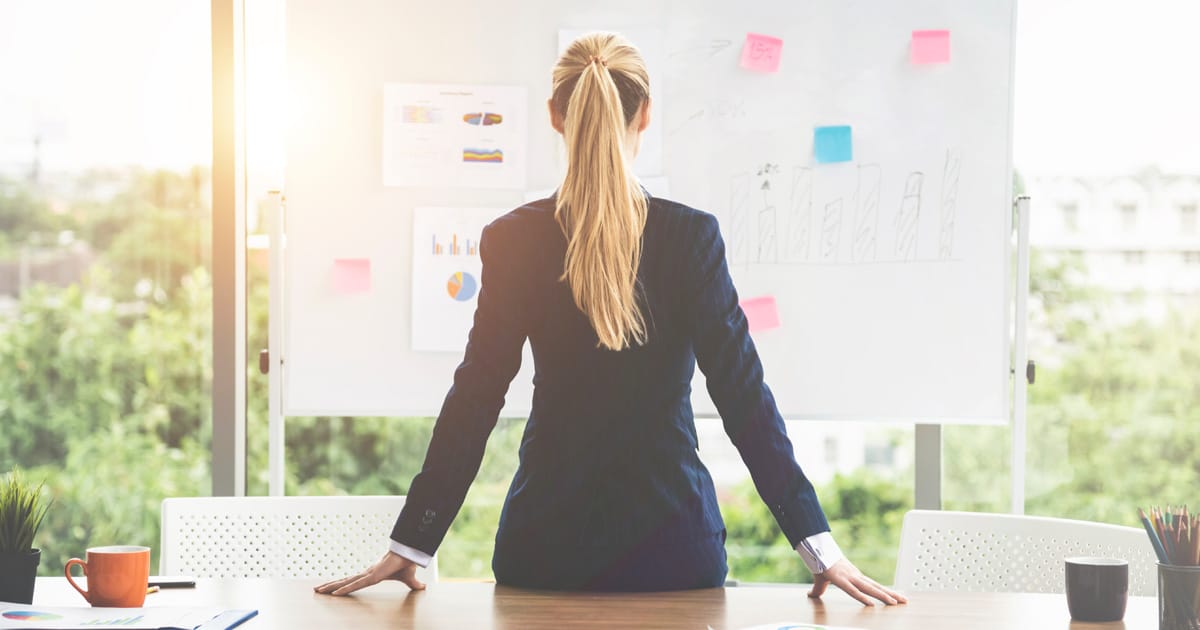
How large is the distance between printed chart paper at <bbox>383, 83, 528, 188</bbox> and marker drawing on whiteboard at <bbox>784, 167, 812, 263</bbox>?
25.7 inches

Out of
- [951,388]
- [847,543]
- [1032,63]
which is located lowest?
[847,543]

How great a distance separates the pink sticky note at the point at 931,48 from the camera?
109 inches

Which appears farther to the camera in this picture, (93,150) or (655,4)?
(93,150)

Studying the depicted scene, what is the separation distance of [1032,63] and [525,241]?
185cm

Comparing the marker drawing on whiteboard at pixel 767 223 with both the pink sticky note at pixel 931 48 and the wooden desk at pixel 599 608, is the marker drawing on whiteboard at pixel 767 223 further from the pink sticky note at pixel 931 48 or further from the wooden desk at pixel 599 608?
the wooden desk at pixel 599 608

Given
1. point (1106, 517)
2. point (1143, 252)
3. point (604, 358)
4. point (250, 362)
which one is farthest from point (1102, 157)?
point (250, 362)

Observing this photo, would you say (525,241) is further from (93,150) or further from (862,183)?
(93,150)

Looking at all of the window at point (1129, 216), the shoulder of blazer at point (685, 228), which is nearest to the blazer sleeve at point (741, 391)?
the shoulder of blazer at point (685, 228)

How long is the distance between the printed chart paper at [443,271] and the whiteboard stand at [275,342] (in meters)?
0.34

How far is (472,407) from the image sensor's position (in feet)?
5.34

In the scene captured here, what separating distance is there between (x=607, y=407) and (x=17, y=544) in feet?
2.58

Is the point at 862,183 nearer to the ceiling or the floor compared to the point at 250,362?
nearer to the ceiling

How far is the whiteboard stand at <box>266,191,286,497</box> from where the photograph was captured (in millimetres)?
2842

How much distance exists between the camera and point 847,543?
308 cm
